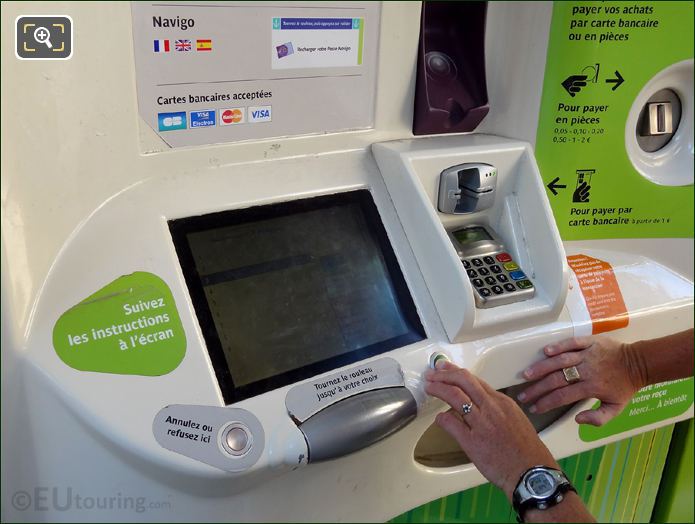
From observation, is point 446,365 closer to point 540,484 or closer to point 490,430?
point 490,430

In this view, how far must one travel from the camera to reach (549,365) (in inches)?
57.5

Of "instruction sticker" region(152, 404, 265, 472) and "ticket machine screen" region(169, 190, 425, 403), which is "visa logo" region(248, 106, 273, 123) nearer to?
"ticket machine screen" region(169, 190, 425, 403)

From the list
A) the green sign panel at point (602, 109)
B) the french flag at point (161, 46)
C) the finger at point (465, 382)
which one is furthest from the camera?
the green sign panel at point (602, 109)

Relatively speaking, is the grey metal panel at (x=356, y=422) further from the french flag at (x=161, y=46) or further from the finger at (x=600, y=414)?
the french flag at (x=161, y=46)

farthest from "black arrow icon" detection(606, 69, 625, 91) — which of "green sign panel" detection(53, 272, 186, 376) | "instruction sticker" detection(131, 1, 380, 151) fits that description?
"green sign panel" detection(53, 272, 186, 376)

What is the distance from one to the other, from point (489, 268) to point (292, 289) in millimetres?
419

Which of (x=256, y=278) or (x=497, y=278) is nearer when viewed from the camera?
(x=256, y=278)

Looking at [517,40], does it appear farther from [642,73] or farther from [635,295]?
[635,295]

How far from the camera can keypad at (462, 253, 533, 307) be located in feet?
4.67

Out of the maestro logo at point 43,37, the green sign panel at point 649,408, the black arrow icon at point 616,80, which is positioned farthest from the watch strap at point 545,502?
the maestro logo at point 43,37

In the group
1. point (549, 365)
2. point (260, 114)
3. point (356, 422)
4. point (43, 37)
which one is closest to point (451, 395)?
point (356, 422)

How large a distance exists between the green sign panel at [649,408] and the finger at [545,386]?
227 mm

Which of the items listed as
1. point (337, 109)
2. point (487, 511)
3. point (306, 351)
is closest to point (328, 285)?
point (306, 351)

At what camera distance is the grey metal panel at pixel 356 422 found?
46.6 inches
